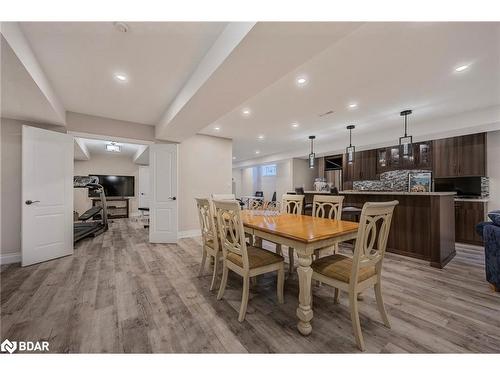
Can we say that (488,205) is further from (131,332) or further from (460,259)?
(131,332)

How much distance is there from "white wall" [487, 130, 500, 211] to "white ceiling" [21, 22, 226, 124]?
5.87 m

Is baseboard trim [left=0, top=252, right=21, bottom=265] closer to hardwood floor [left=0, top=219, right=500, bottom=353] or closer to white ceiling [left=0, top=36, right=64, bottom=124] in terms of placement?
hardwood floor [left=0, top=219, right=500, bottom=353]

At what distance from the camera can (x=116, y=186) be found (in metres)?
7.72

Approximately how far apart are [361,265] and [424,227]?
99.5 inches

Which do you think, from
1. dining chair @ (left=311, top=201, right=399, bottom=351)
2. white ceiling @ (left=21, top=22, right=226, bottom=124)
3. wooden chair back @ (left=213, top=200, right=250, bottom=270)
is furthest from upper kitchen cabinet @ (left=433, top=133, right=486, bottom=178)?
white ceiling @ (left=21, top=22, right=226, bottom=124)

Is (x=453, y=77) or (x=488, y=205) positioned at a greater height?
(x=453, y=77)

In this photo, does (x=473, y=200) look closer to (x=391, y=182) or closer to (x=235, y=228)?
(x=391, y=182)

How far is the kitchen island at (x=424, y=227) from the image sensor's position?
2893 millimetres

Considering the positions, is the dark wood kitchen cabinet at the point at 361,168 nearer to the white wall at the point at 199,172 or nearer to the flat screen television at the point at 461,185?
the flat screen television at the point at 461,185

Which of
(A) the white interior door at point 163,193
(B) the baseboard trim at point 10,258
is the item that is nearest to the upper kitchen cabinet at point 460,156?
(A) the white interior door at point 163,193

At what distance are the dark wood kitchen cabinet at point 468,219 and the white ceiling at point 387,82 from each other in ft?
6.46

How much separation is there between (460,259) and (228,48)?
14.8 feet
